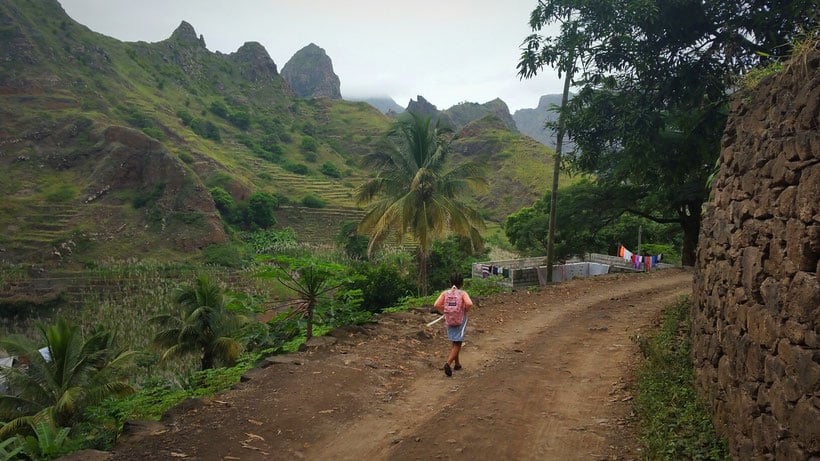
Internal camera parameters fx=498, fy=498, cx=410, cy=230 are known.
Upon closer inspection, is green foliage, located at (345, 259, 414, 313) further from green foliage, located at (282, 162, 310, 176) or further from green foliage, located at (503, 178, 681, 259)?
green foliage, located at (282, 162, 310, 176)

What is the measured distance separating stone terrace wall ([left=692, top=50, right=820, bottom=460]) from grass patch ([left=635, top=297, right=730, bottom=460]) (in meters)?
0.20

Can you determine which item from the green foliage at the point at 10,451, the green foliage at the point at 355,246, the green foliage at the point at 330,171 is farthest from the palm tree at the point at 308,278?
the green foliage at the point at 330,171

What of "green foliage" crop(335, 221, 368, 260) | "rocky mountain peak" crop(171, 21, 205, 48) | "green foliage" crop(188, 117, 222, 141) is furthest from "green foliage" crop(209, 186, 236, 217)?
"rocky mountain peak" crop(171, 21, 205, 48)

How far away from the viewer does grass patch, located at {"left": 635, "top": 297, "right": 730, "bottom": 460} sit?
4328mm

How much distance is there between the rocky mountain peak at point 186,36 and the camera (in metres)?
111

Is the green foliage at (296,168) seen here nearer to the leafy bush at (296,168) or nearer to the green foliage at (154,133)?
the leafy bush at (296,168)

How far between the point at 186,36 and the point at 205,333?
11528 centimetres

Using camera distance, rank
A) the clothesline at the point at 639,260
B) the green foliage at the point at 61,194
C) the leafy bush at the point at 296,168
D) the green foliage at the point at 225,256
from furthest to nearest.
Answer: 1. the leafy bush at the point at 296,168
2. the green foliage at the point at 61,194
3. the green foliage at the point at 225,256
4. the clothesline at the point at 639,260

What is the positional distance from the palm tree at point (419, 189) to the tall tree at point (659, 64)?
17.1ft

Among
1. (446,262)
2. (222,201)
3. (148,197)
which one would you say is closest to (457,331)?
(446,262)

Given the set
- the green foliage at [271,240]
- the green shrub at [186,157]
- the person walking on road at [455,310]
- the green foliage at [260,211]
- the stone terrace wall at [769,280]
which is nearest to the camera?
the stone terrace wall at [769,280]

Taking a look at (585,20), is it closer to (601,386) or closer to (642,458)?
(601,386)

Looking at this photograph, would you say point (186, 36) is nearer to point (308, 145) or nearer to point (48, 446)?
point (308, 145)

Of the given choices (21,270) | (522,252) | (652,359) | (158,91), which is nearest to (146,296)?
(21,270)
